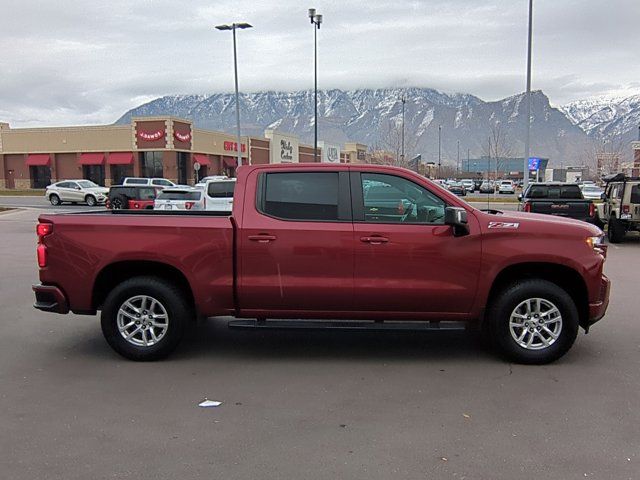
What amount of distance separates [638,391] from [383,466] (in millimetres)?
2621

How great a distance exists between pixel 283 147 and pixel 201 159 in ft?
67.8

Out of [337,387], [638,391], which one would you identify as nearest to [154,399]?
[337,387]

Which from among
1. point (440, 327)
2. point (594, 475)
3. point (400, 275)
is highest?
point (400, 275)

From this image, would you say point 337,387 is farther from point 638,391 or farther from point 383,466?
point 638,391

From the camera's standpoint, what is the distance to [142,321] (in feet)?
18.7

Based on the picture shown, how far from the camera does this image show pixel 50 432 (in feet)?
13.7

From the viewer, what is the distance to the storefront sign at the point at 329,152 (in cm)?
8853

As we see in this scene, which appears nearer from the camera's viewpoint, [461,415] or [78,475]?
[78,475]

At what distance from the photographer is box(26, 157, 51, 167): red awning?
54.3 metres

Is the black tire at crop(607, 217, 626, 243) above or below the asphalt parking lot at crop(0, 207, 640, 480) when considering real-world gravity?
above

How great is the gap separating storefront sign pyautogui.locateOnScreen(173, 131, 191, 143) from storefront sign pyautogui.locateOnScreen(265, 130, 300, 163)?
63.5 ft

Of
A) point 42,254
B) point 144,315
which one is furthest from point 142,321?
point 42,254

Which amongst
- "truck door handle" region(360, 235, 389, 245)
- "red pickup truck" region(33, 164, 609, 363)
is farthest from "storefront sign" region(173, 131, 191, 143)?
"truck door handle" region(360, 235, 389, 245)

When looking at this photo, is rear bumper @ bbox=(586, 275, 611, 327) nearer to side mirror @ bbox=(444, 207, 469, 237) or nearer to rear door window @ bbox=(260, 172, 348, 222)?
side mirror @ bbox=(444, 207, 469, 237)
